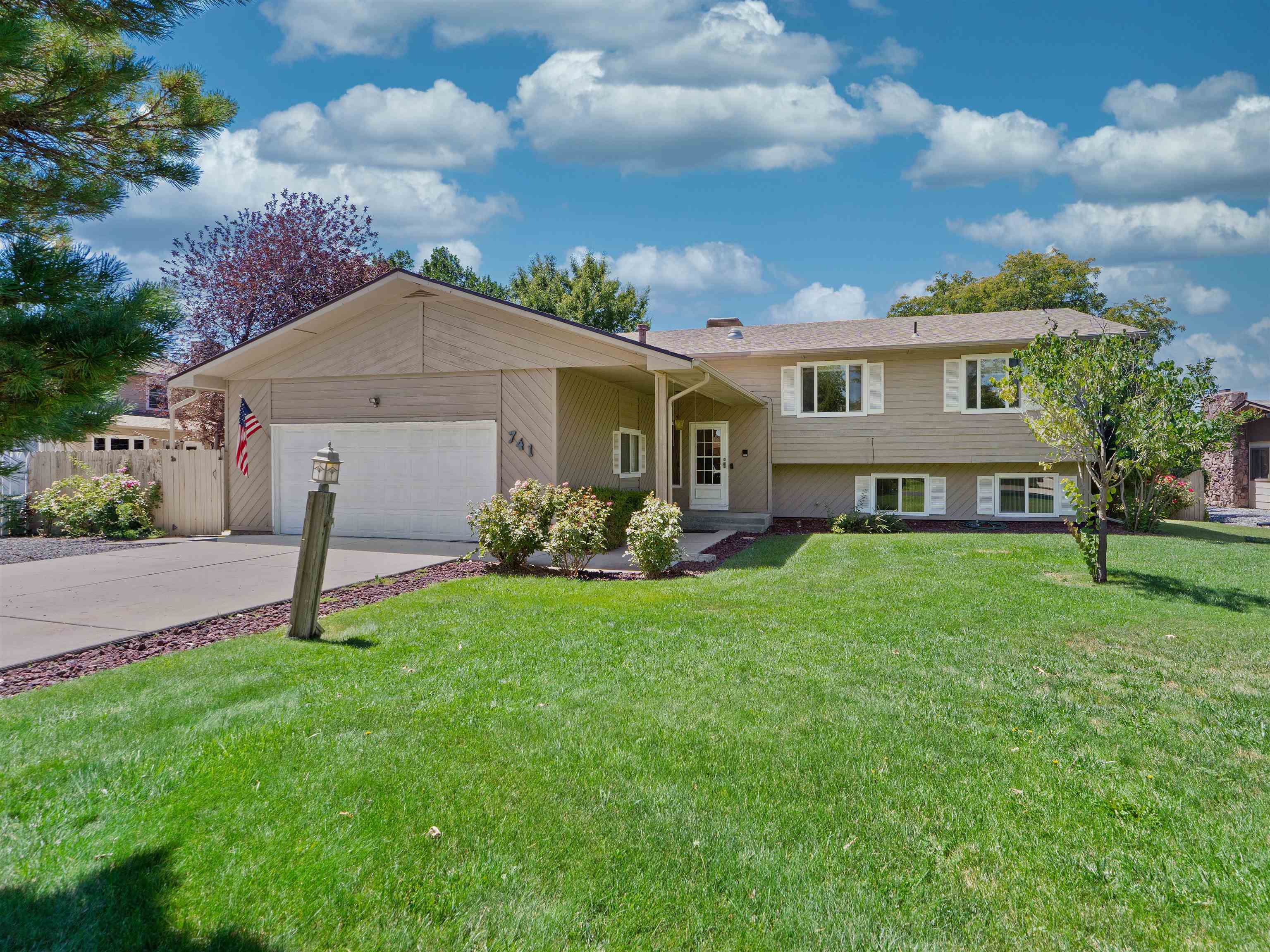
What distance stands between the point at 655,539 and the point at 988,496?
35.5 ft

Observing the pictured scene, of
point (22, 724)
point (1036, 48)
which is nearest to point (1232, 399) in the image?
point (1036, 48)

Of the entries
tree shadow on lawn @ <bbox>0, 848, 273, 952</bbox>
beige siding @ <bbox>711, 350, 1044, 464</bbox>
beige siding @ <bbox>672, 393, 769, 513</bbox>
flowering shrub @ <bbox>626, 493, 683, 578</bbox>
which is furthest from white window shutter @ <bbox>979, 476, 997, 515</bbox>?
tree shadow on lawn @ <bbox>0, 848, 273, 952</bbox>

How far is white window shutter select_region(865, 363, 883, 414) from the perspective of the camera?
16422 millimetres

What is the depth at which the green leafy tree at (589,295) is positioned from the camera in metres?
31.9

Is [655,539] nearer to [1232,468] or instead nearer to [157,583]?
[157,583]

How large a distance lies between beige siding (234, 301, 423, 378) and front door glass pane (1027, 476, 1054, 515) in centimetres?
1352

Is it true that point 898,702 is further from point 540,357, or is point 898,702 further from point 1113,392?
point 540,357

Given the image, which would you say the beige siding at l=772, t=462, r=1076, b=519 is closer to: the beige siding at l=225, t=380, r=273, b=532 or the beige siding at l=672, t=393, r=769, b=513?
the beige siding at l=672, t=393, r=769, b=513

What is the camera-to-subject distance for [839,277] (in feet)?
77.6

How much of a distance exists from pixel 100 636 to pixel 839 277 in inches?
882

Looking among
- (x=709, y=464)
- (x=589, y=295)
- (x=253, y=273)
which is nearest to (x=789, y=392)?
(x=709, y=464)

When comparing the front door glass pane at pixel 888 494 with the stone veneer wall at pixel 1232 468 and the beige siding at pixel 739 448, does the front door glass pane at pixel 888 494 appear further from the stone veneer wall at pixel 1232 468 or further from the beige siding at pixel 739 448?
the stone veneer wall at pixel 1232 468

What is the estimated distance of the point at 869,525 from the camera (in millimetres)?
15055

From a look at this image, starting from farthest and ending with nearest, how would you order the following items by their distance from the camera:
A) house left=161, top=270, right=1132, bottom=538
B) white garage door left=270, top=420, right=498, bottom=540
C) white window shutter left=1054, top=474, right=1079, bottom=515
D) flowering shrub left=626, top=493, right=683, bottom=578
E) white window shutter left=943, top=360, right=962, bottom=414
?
white window shutter left=1054, top=474, right=1079, bottom=515 → white window shutter left=943, top=360, right=962, bottom=414 → white garage door left=270, top=420, right=498, bottom=540 → house left=161, top=270, right=1132, bottom=538 → flowering shrub left=626, top=493, right=683, bottom=578
